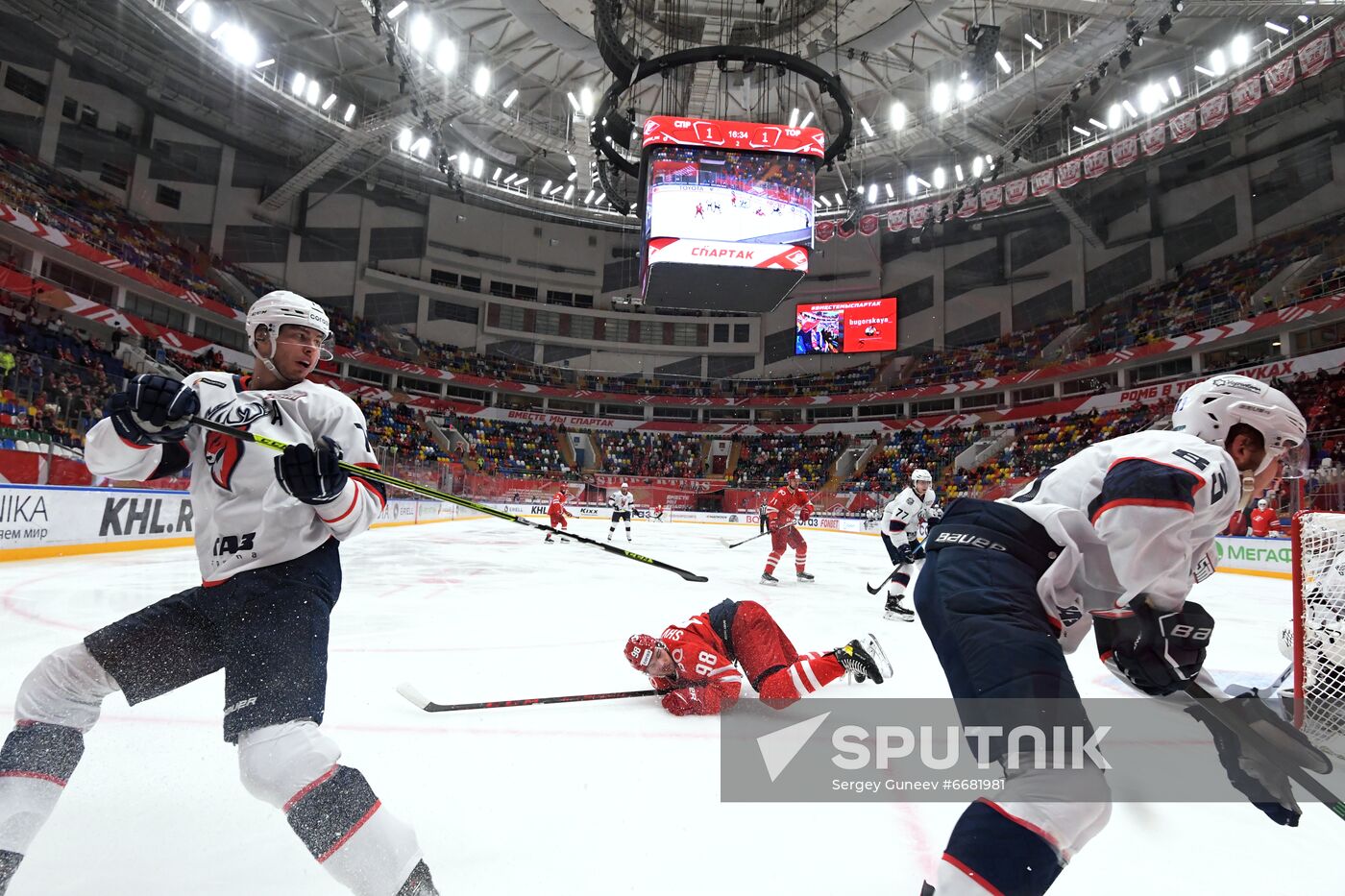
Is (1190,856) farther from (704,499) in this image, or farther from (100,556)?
(704,499)

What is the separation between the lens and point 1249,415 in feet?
5.49

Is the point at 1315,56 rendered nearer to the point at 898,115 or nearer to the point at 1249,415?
the point at 898,115

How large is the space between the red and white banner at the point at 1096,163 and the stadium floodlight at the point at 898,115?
5462 millimetres

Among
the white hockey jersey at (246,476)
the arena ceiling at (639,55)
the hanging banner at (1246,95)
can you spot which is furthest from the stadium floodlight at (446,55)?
the white hockey jersey at (246,476)

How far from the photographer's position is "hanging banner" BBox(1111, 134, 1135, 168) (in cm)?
1817

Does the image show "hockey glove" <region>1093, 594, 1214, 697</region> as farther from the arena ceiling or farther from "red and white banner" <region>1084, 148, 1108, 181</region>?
"red and white banner" <region>1084, 148, 1108, 181</region>

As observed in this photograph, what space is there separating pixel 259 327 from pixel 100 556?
28.0 feet

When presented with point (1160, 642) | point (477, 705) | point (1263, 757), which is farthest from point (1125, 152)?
point (477, 705)

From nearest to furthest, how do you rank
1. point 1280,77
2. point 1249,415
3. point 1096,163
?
point 1249,415 < point 1280,77 < point 1096,163

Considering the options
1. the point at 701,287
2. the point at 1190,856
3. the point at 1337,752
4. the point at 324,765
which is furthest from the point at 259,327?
the point at 701,287

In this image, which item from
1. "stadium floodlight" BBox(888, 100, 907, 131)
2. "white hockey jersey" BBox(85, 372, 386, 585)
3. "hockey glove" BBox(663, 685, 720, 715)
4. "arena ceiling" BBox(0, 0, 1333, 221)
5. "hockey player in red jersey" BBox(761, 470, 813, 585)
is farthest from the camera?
"stadium floodlight" BBox(888, 100, 907, 131)

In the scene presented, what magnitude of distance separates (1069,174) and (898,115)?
5.42 m

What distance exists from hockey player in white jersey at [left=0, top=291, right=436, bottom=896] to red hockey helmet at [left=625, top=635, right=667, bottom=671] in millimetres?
1640

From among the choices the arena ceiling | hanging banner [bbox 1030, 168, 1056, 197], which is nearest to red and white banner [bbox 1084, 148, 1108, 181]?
hanging banner [bbox 1030, 168, 1056, 197]
